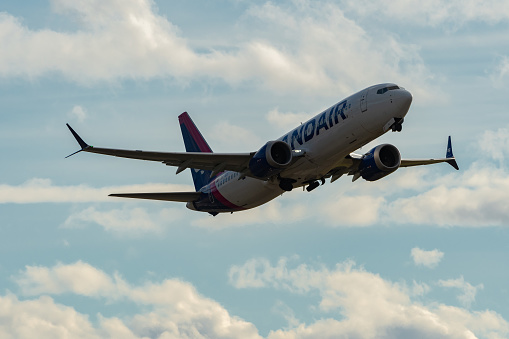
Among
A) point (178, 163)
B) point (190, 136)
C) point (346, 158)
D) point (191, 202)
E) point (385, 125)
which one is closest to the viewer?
point (385, 125)

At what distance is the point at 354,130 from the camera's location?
47.6 metres

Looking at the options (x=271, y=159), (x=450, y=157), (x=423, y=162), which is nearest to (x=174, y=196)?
(x=271, y=159)

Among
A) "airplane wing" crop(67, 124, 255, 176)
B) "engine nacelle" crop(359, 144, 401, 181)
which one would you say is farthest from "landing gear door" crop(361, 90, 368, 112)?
"airplane wing" crop(67, 124, 255, 176)

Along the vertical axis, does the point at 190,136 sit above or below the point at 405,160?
above

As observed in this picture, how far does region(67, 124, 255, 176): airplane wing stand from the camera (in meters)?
48.7

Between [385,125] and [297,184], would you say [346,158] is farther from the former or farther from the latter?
[385,125]

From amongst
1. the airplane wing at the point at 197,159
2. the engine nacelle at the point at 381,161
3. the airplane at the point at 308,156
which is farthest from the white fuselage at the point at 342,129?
the engine nacelle at the point at 381,161

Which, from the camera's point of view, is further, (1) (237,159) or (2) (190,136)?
(2) (190,136)

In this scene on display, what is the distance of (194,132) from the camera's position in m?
67.9

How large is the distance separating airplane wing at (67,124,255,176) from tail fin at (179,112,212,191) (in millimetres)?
11302

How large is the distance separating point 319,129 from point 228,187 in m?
10.3

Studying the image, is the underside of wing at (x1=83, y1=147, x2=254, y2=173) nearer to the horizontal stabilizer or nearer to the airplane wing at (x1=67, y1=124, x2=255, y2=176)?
the airplane wing at (x1=67, y1=124, x2=255, y2=176)

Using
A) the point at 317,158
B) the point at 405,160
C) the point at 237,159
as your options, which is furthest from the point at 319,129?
the point at 405,160

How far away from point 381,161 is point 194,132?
788 inches
